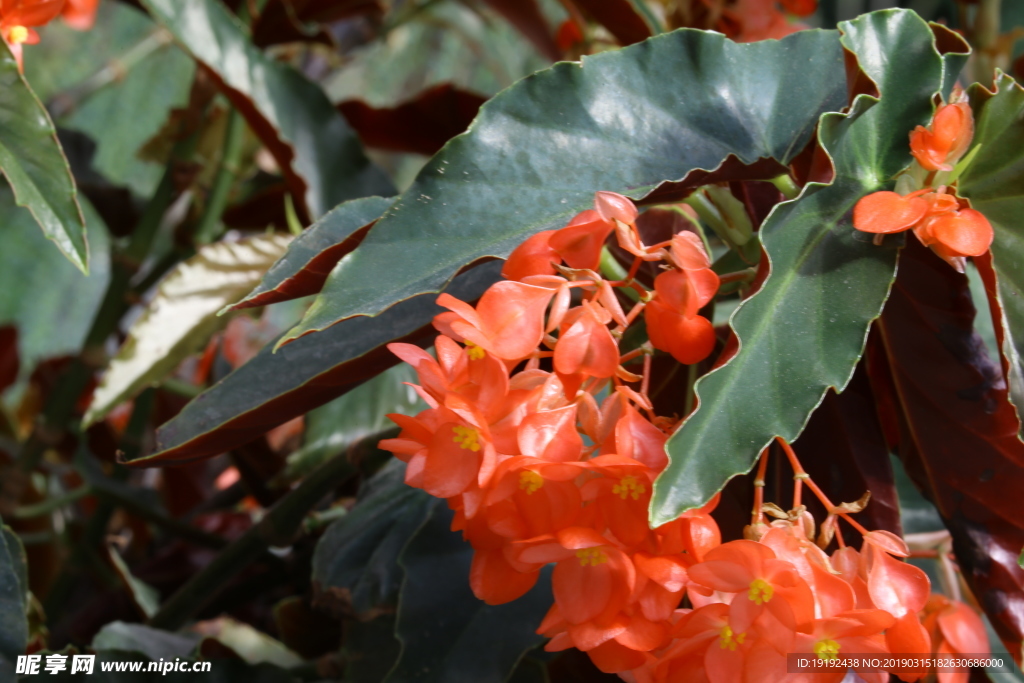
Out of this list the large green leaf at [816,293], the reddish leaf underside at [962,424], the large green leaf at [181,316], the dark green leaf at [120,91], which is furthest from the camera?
the dark green leaf at [120,91]

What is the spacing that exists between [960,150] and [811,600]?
195 mm

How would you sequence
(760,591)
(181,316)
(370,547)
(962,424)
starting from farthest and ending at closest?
(181,316) → (370,547) → (962,424) → (760,591)

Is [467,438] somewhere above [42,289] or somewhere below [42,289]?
above

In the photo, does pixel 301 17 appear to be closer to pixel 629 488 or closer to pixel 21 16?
pixel 21 16

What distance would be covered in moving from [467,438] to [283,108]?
1.60 ft

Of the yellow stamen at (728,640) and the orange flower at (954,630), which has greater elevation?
the yellow stamen at (728,640)

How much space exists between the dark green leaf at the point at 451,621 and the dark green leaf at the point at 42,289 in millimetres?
1822

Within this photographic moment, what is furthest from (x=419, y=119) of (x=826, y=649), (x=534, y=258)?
(x=826, y=649)

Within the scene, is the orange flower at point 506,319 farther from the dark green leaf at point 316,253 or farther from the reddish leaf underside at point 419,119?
the reddish leaf underside at point 419,119

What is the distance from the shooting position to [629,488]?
28 cm

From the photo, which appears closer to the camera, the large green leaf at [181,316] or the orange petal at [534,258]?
the orange petal at [534,258]

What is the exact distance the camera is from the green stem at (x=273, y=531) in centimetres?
53

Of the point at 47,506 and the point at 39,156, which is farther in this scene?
the point at 47,506

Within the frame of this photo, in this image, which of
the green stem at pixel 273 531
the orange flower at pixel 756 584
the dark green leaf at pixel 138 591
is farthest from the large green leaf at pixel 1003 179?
the dark green leaf at pixel 138 591
